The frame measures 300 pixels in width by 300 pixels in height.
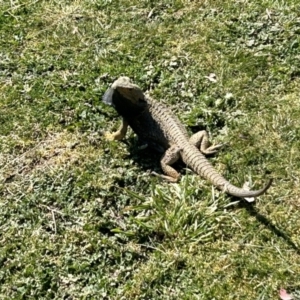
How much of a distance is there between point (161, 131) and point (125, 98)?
0.44 metres

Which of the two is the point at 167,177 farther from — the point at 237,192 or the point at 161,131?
the point at 237,192

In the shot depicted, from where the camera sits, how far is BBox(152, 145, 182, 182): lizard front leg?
548 centimetres

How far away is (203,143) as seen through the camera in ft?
18.7

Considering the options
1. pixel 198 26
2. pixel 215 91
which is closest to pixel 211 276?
pixel 215 91

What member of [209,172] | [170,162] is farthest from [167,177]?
[209,172]

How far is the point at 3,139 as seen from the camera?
241 inches

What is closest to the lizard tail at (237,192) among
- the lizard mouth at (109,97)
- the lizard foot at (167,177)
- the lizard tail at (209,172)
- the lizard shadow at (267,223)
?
the lizard tail at (209,172)

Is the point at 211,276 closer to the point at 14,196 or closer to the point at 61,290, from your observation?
the point at 61,290

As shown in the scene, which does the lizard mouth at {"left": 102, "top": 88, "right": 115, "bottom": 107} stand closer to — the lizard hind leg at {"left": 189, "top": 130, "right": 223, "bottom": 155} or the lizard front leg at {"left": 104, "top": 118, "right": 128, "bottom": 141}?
the lizard front leg at {"left": 104, "top": 118, "right": 128, "bottom": 141}

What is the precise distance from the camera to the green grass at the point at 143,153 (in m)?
4.85

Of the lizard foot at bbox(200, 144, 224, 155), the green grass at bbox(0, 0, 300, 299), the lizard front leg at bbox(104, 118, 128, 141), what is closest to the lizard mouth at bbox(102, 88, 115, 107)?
the lizard front leg at bbox(104, 118, 128, 141)

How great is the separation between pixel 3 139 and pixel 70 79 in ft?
3.33

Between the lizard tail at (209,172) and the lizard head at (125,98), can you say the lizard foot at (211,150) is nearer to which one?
the lizard tail at (209,172)

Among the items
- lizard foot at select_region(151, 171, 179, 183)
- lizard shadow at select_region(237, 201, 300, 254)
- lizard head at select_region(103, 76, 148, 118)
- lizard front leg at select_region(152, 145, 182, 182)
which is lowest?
lizard shadow at select_region(237, 201, 300, 254)
